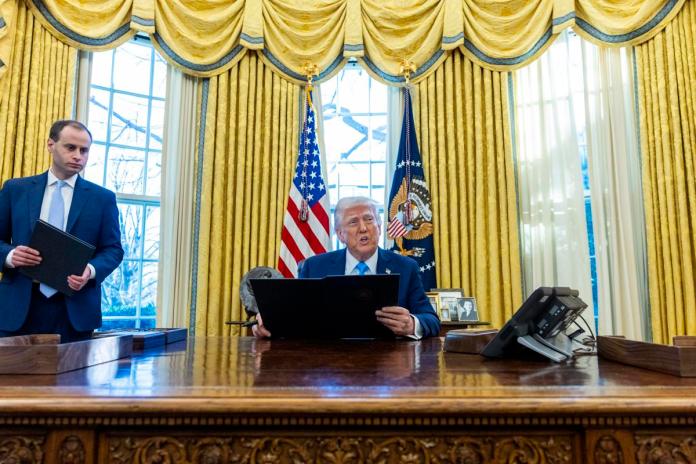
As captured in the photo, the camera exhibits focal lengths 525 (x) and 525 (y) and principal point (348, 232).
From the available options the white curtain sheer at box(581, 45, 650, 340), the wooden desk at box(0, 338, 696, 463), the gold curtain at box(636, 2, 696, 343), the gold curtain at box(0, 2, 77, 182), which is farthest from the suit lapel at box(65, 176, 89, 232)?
the gold curtain at box(636, 2, 696, 343)

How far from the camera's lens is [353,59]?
512cm

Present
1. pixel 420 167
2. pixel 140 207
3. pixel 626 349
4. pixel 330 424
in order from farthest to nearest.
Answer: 1. pixel 140 207
2. pixel 420 167
3. pixel 626 349
4. pixel 330 424

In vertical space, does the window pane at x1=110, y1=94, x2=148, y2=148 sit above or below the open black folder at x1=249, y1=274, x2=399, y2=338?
above

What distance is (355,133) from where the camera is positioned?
17.2 feet

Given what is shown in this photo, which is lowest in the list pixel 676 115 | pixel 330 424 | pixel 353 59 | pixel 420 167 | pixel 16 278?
pixel 330 424

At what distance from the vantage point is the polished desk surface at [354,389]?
720mm

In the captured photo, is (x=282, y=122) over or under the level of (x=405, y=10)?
under

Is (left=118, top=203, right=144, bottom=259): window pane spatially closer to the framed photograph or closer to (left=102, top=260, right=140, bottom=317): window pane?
(left=102, top=260, right=140, bottom=317): window pane

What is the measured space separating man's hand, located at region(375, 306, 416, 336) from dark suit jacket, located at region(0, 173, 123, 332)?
1.28 metres

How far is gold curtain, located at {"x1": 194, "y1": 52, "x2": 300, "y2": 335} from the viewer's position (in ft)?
14.9

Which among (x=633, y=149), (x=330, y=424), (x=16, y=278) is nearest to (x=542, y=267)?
(x=633, y=149)

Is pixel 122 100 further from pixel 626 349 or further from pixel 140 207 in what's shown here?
pixel 626 349

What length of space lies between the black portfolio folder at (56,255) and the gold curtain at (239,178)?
2.43 metres

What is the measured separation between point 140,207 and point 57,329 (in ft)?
9.18
